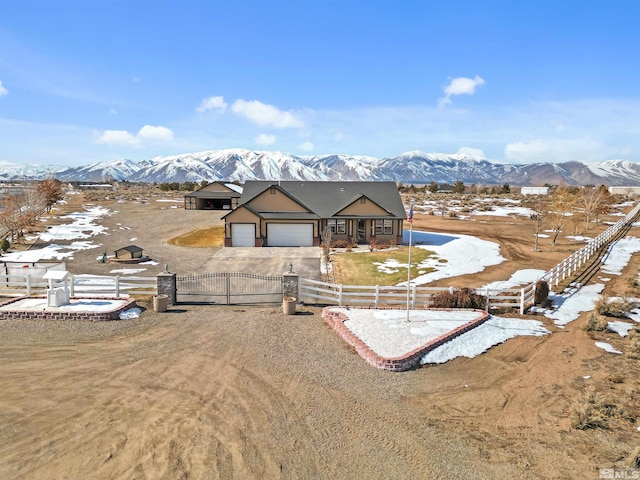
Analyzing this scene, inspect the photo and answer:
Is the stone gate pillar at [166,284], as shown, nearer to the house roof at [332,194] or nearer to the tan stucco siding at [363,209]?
the house roof at [332,194]

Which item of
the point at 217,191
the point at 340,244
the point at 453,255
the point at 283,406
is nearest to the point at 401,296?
the point at 283,406

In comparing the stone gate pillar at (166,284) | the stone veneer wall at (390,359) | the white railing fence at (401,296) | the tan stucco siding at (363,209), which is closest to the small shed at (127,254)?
the stone gate pillar at (166,284)

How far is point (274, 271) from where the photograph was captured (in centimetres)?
2803

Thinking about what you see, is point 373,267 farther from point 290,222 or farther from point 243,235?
point 243,235

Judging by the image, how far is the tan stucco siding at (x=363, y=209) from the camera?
127 ft

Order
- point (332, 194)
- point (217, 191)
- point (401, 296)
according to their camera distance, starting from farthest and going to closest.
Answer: point (217, 191) < point (332, 194) < point (401, 296)

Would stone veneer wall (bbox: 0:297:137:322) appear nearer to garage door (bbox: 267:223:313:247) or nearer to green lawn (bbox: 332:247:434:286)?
green lawn (bbox: 332:247:434:286)

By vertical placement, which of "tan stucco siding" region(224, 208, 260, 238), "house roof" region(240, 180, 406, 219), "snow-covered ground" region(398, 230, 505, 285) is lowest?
"snow-covered ground" region(398, 230, 505, 285)

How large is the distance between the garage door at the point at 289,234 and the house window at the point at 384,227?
6.33 meters

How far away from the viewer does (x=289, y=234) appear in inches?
1507

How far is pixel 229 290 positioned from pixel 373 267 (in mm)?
11324

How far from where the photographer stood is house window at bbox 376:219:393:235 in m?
39.0

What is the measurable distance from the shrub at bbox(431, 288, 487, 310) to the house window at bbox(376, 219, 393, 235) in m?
20.2

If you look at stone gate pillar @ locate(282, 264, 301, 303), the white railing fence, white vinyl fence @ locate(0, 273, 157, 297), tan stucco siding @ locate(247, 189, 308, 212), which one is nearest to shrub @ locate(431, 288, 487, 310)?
the white railing fence
